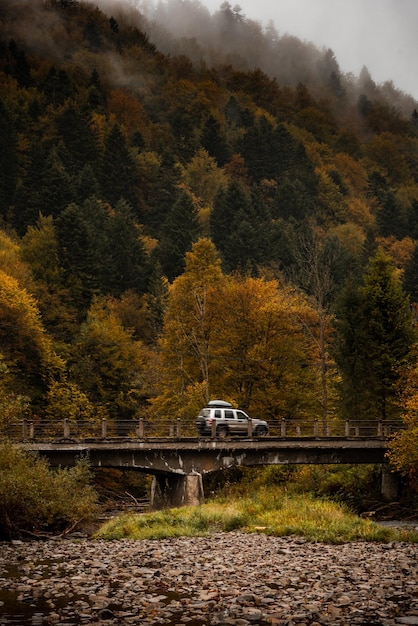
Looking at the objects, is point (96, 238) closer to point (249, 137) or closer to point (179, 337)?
point (179, 337)

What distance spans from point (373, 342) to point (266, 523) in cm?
2784

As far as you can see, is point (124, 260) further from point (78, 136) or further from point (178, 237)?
point (78, 136)

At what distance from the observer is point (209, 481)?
5259 centimetres

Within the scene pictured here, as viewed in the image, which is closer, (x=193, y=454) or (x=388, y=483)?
(x=193, y=454)

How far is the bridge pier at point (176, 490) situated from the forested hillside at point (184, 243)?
9133 mm

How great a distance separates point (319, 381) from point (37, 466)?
32.2 metres

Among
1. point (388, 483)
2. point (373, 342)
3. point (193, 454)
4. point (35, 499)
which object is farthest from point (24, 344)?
point (35, 499)

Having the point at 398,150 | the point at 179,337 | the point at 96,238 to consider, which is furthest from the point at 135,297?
the point at 398,150

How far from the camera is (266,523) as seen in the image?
32.9 metres

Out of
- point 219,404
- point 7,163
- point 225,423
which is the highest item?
point 7,163

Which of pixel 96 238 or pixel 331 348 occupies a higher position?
pixel 96 238

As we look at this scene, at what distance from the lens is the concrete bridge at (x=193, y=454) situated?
4300 centimetres

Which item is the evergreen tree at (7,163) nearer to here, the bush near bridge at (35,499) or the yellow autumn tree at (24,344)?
the yellow autumn tree at (24,344)

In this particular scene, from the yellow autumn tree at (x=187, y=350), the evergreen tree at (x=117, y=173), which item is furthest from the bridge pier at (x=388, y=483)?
the evergreen tree at (x=117, y=173)
